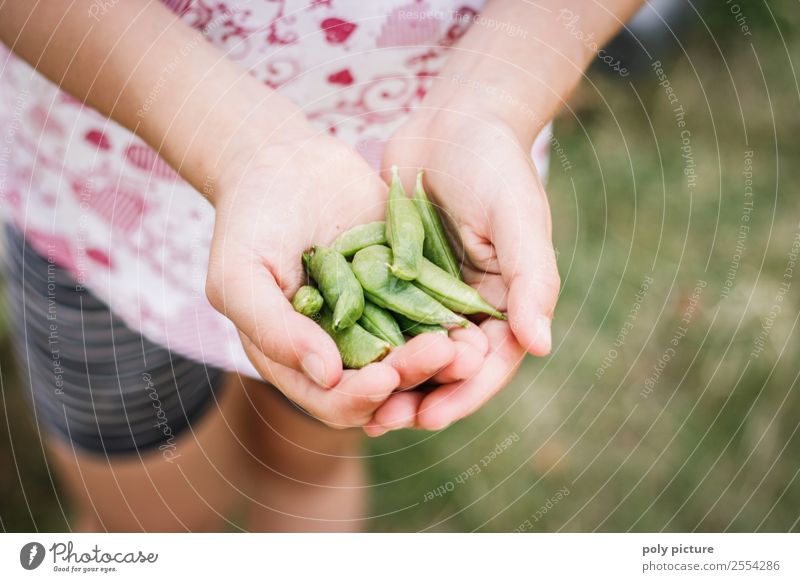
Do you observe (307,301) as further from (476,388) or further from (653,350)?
(653,350)

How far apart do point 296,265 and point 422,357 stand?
0.15m

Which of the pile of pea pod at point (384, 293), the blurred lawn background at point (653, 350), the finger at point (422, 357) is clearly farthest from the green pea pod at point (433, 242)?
the blurred lawn background at point (653, 350)

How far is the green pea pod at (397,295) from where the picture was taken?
1.94ft

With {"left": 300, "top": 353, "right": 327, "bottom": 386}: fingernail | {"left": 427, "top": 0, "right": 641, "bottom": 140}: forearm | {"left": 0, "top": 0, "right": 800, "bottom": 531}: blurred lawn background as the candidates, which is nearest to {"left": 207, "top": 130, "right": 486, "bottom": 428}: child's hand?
{"left": 300, "top": 353, "right": 327, "bottom": 386}: fingernail

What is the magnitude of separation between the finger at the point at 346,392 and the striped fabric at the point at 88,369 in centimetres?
21

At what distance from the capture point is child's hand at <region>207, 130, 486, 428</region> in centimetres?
52

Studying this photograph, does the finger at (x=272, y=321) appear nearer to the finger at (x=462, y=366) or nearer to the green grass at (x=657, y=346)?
the finger at (x=462, y=366)

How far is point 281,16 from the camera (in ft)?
2.08

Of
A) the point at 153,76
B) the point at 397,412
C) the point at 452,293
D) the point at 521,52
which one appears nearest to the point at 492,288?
the point at 452,293

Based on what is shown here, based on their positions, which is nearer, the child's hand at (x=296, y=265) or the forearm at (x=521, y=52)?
the child's hand at (x=296, y=265)

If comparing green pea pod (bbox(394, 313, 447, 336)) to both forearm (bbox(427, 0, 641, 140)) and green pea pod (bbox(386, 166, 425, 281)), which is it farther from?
forearm (bbox(427, 0, 641, 140))

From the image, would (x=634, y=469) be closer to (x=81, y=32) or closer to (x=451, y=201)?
(x=451, y=201)

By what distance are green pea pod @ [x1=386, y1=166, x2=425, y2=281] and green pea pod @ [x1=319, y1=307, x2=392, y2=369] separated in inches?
2.5
